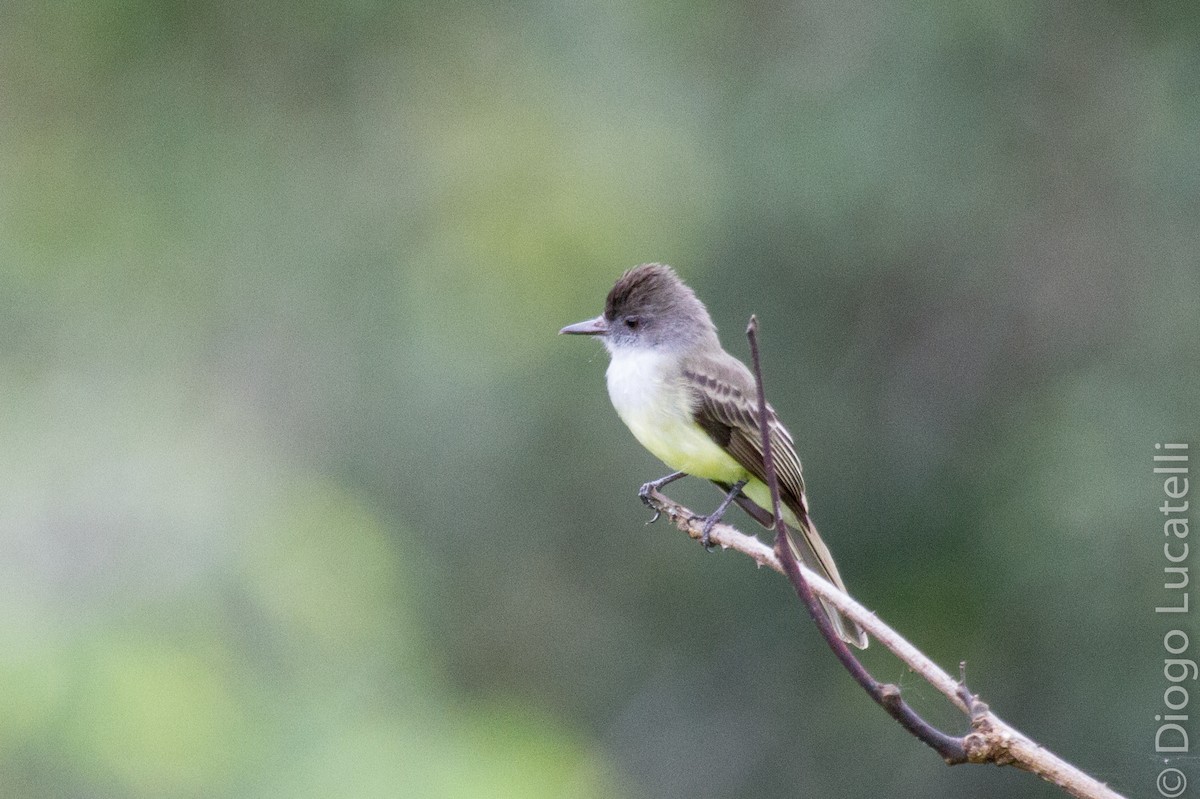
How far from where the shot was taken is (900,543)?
7949 millimetres

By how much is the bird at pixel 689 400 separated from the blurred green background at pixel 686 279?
237 centimetres

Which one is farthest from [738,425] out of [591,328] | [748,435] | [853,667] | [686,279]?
[686,279]

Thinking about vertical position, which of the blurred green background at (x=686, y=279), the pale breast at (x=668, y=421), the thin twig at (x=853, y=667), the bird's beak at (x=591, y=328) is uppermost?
the blurred green background at (x=686, y=279)

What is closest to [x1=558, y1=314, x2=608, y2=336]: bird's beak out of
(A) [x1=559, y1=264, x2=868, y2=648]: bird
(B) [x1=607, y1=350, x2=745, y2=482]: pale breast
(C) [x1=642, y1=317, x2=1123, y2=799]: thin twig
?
(A) [x1=559, y1=264, x2=868, y2=648]: bird

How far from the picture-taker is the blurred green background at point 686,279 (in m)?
7.83

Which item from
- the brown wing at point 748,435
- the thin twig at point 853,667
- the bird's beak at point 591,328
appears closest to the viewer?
the thin twig at point 853,667

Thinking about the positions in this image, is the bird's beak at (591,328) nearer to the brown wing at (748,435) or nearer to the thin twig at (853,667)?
the brown wing at (748,435)

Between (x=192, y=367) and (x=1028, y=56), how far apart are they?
5025 mm

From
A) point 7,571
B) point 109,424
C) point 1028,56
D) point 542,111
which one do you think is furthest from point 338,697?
point 1028,56

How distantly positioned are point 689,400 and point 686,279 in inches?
146

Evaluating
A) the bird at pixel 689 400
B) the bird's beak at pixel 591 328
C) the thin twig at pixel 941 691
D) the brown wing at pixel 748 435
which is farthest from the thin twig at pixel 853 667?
the bird's beak at pixel 591 328

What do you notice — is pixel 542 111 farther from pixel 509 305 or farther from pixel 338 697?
pixel 338 697

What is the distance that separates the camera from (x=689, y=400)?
14.9ft

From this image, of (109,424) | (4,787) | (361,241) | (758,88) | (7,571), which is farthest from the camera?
(361,241)
